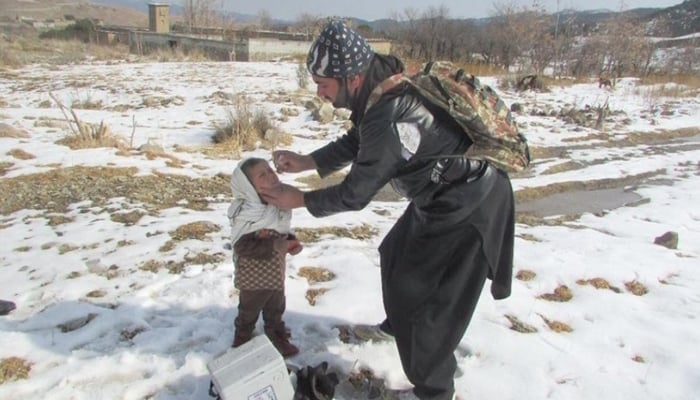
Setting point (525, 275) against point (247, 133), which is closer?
point (525, 275)

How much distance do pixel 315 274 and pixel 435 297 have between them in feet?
4.66

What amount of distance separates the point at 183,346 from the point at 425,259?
1.25m

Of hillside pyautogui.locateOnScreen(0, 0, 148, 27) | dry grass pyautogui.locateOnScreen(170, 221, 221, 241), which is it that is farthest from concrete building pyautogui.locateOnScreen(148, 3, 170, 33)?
hillside pyautogui.locateOnScreen(0, 0, 148, 27)

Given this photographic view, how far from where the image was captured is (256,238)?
206cm

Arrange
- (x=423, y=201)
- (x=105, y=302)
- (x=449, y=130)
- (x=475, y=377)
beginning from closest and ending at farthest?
(x=449, y=130) → (x=423, y=201) → (x=475, y=377) → (x=105, y=302)

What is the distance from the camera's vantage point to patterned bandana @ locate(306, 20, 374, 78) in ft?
5.54

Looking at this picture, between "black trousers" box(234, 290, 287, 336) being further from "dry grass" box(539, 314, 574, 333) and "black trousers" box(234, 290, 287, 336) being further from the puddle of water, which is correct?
the puddle of water

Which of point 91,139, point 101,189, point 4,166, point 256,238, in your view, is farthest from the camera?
point 91,139

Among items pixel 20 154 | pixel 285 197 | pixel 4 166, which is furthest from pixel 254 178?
pixel 20 154

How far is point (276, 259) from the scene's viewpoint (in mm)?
2100

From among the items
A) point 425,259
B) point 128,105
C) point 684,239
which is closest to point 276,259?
point 425,259

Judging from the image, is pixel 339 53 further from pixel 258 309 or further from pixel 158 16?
pixel 158 16

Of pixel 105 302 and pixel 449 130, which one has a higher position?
pixel 449 130

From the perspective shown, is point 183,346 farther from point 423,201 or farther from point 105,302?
point 423,201
